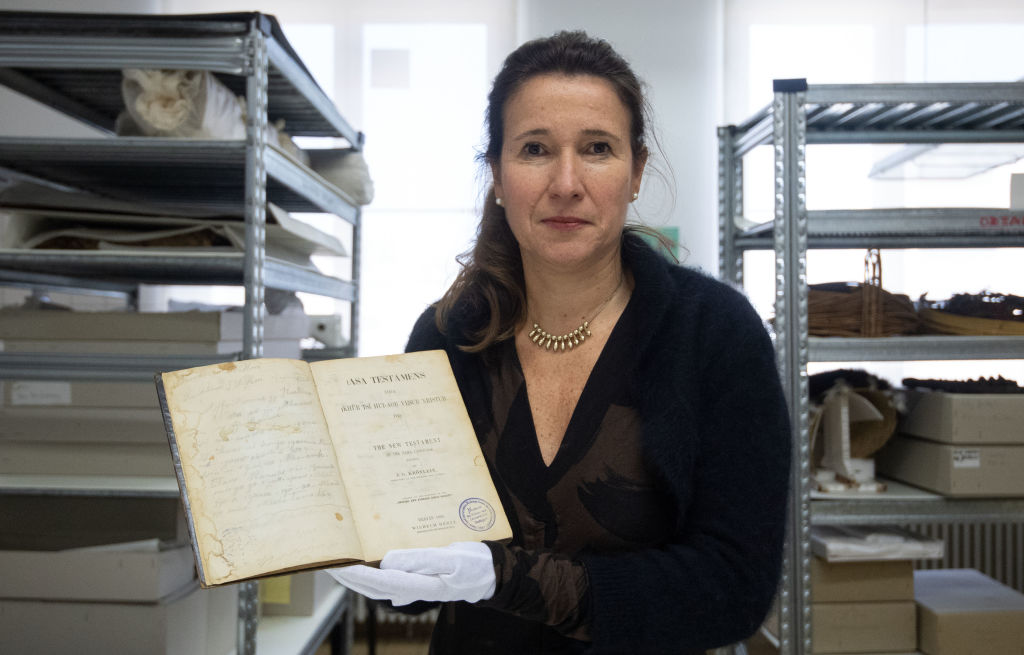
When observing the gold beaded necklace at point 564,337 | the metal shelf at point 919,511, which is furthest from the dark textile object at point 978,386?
the gold beaded necklace at point 564,337

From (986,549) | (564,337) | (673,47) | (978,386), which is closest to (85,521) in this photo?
(564,337)

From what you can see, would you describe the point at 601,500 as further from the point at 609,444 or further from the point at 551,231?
the point at 551,231

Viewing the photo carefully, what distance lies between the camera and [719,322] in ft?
3.28

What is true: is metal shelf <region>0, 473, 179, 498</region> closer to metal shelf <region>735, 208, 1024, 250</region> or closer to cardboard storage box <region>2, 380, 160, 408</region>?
cardboard storage box <region>2, 380, 160, 408</region>

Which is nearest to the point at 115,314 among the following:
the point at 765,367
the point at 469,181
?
the point at 765,367

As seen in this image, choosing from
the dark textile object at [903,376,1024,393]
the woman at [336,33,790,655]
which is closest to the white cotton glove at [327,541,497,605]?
the woman at [336,33,790,655]

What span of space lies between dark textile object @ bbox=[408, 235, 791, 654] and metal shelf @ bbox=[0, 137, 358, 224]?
713 mm

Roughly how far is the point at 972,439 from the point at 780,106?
0.95 metres

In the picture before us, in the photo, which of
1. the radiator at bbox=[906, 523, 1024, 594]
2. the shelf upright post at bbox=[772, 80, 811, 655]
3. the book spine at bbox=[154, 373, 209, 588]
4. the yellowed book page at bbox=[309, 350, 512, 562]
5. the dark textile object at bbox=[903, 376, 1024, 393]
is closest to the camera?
the book spine at bbox=[154, 373, 209, 588]

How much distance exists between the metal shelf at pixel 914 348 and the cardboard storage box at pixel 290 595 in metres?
1.37

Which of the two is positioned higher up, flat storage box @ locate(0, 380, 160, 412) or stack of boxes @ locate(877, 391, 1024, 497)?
flat storage box @ locate(0, 380, 160, 412)

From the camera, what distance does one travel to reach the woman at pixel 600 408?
0.87 metres

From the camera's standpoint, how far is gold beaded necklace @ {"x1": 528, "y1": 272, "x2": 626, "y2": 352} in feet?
3.60

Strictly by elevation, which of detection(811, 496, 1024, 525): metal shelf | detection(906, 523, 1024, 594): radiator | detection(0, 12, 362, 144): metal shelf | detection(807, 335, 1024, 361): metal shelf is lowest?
detection(906, 523, 1024, 594): radiator
